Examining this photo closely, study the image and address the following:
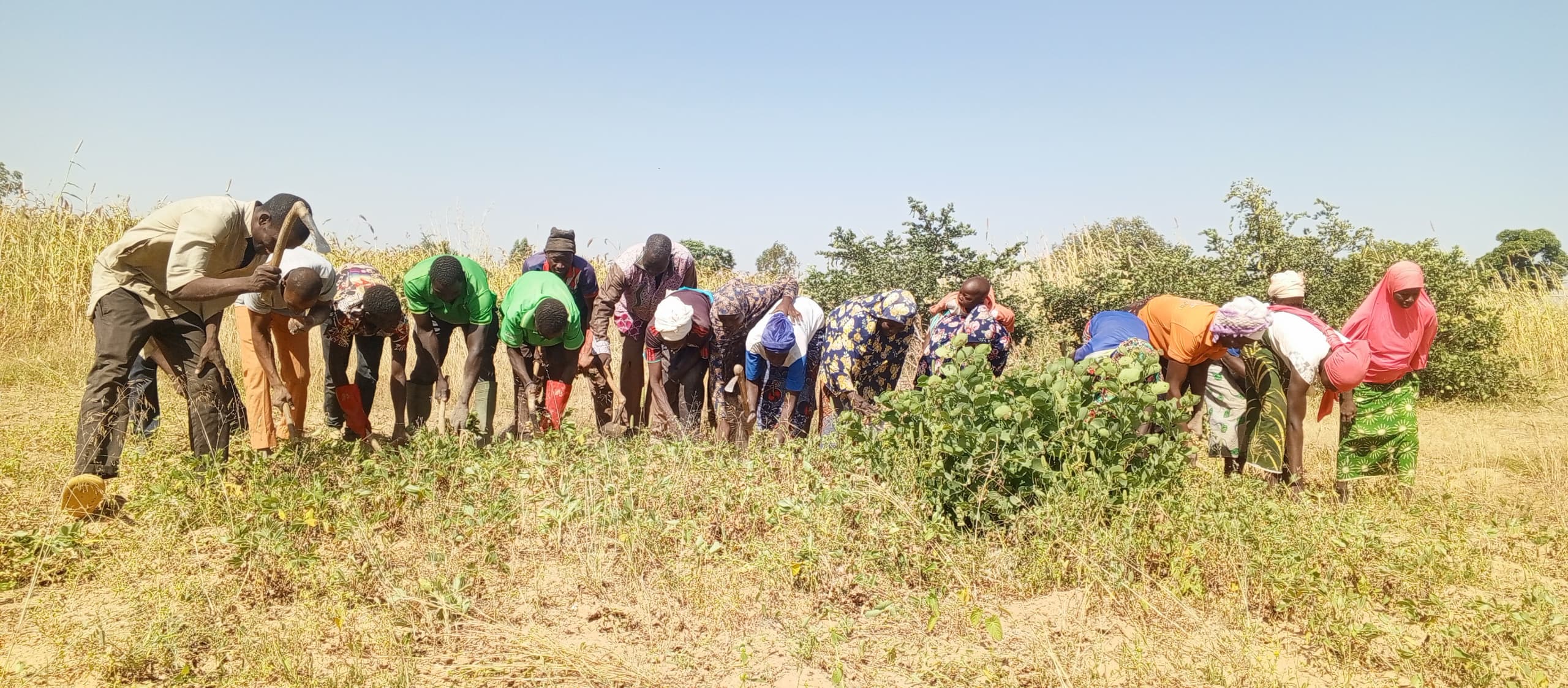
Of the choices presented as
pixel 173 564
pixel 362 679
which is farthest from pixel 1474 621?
pixel 173 564

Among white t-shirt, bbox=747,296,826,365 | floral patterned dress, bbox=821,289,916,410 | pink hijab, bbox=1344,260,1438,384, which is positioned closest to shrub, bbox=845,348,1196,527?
floral patterned dress, bbox=821,289,916,410

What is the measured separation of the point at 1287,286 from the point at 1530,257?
37.8 ft

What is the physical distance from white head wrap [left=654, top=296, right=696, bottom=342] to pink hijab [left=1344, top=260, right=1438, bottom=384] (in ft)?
12.7

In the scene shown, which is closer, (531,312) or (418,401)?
(531,312)

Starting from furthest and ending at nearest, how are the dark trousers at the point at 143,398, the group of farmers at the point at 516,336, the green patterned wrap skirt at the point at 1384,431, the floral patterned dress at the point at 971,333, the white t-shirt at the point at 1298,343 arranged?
the floral patterned dress at the point at 971,333 → the green patterned wrap skirt at the point at 1384,431 → the white t-shirt at the point at 1298,343 → the dark trousers at the point at 143,398 → the group of farmers at the point at 516,336

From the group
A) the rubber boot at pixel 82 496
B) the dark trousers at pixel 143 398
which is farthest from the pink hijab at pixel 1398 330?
the dark trousers at pixel 143 398

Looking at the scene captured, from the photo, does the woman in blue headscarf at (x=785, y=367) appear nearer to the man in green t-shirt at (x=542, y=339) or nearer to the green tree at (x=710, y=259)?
the man in green t-shirt at (x=542, y=339)

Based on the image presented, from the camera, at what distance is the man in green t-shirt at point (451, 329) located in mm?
5219

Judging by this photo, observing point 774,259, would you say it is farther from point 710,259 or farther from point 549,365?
point 549,365

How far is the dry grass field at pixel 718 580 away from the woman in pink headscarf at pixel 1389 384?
26 cm

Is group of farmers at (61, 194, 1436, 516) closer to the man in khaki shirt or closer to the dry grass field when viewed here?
the man in khaki shirt

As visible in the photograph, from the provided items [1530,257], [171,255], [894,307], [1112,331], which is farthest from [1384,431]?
[1530,257]

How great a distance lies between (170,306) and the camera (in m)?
4.16

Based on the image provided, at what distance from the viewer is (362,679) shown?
102 inches
